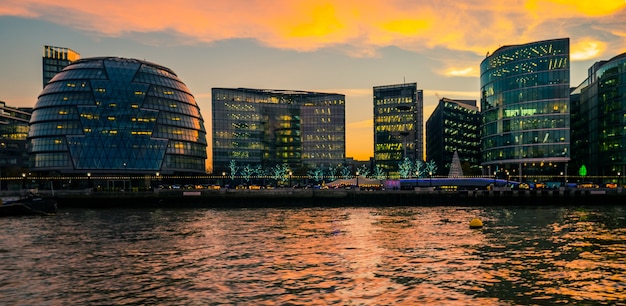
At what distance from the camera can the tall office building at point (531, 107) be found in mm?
158625

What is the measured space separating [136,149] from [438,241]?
148 meters

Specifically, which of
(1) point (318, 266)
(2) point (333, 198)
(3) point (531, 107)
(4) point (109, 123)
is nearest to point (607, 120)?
(3) point (531, 107)

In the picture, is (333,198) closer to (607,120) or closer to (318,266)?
(318,266)

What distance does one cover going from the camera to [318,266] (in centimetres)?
3525

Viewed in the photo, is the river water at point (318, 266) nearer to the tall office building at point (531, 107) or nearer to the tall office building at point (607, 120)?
the tall office building at point (531, 107)

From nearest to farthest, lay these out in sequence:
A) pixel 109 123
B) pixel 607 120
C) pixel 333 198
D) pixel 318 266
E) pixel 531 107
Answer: pixel 318 266 < pixel 333 198 < pixel 531 107 < pixel 607 120 < pixel 109 123

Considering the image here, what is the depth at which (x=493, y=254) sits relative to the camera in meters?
39.5

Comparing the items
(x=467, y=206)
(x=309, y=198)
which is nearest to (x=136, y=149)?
(x=309, y=198)

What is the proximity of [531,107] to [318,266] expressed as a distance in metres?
150

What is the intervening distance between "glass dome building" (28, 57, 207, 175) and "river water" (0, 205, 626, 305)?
386 ft

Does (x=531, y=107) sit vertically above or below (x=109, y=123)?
above

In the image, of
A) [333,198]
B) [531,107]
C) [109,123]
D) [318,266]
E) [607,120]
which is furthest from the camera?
[109,123]

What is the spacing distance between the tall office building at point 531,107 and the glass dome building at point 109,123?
384 feet

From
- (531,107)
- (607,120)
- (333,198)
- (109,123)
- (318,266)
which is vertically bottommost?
(318,266)
